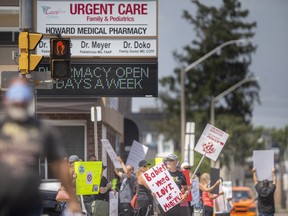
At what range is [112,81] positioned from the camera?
22.3 m

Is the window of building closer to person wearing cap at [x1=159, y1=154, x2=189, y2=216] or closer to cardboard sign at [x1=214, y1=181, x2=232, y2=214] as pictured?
cardboard sign at [x1=214, y1=181, x2=232, y2=214]

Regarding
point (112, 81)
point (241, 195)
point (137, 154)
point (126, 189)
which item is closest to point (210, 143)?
point (137, 154)

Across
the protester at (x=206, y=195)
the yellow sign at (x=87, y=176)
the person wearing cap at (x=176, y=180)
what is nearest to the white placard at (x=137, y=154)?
the protester at (x=206, y=195)

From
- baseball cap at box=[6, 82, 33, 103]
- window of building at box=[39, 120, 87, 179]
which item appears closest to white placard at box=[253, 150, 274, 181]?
window of building at box=[39, 120, 87, 179]

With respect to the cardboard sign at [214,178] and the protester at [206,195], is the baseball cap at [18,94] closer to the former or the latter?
the protester at [206,195]

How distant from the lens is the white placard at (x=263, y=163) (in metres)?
25.2

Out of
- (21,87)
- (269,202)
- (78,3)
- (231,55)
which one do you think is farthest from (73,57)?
(231,55)

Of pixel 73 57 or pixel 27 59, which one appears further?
pixel 73 57

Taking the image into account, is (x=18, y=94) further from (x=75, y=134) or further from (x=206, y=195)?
(x=75, y=134)

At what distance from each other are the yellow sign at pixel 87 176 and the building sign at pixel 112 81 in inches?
90.0

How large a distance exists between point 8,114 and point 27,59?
310 inches

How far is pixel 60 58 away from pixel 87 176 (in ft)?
11.7

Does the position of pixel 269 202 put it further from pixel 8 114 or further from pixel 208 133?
pixel 8 114

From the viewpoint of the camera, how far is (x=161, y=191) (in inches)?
810
